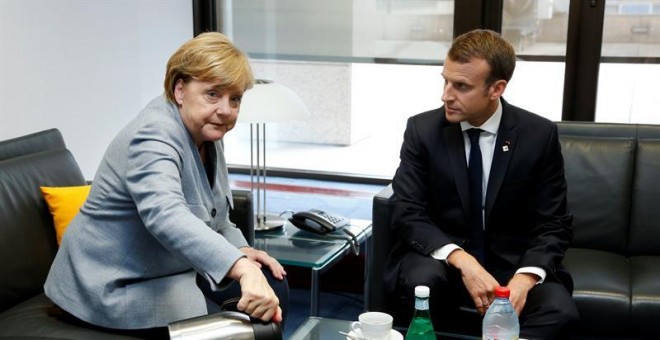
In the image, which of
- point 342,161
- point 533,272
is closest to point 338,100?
point 342,161

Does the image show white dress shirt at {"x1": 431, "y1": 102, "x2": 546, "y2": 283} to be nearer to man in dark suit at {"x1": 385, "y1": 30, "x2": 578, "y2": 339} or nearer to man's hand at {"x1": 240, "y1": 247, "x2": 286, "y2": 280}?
man in dark suit at {"x1": 385, "y1": 30, "x2": 578, "y2": 339}

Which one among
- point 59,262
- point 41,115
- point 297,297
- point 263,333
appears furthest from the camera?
point 297,297

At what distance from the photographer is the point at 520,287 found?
2.35 m

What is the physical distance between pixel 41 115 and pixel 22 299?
1.16 metres

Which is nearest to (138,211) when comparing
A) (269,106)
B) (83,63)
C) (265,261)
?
(265,261)

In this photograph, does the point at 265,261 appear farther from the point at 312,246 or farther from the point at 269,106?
the point at 269,106

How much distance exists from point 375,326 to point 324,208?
1.95 m

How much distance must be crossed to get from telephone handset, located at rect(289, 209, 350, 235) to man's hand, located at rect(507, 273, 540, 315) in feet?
2.83

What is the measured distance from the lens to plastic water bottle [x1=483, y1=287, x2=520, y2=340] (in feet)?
6.25

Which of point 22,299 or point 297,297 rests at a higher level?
point 22,299

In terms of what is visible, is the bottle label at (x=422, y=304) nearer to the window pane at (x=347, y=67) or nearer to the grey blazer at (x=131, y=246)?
the grey blazer at (x=131, y=246)

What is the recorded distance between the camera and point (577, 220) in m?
3.00

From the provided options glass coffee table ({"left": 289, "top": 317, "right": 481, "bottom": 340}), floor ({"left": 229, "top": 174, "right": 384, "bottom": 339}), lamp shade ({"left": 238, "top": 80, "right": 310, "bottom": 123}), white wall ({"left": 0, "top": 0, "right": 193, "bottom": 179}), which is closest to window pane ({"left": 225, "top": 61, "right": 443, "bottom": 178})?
floor ({"left": 229, "top": 174, "right": 384, "bottom": 339})

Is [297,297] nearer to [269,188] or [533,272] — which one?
[269,188]
